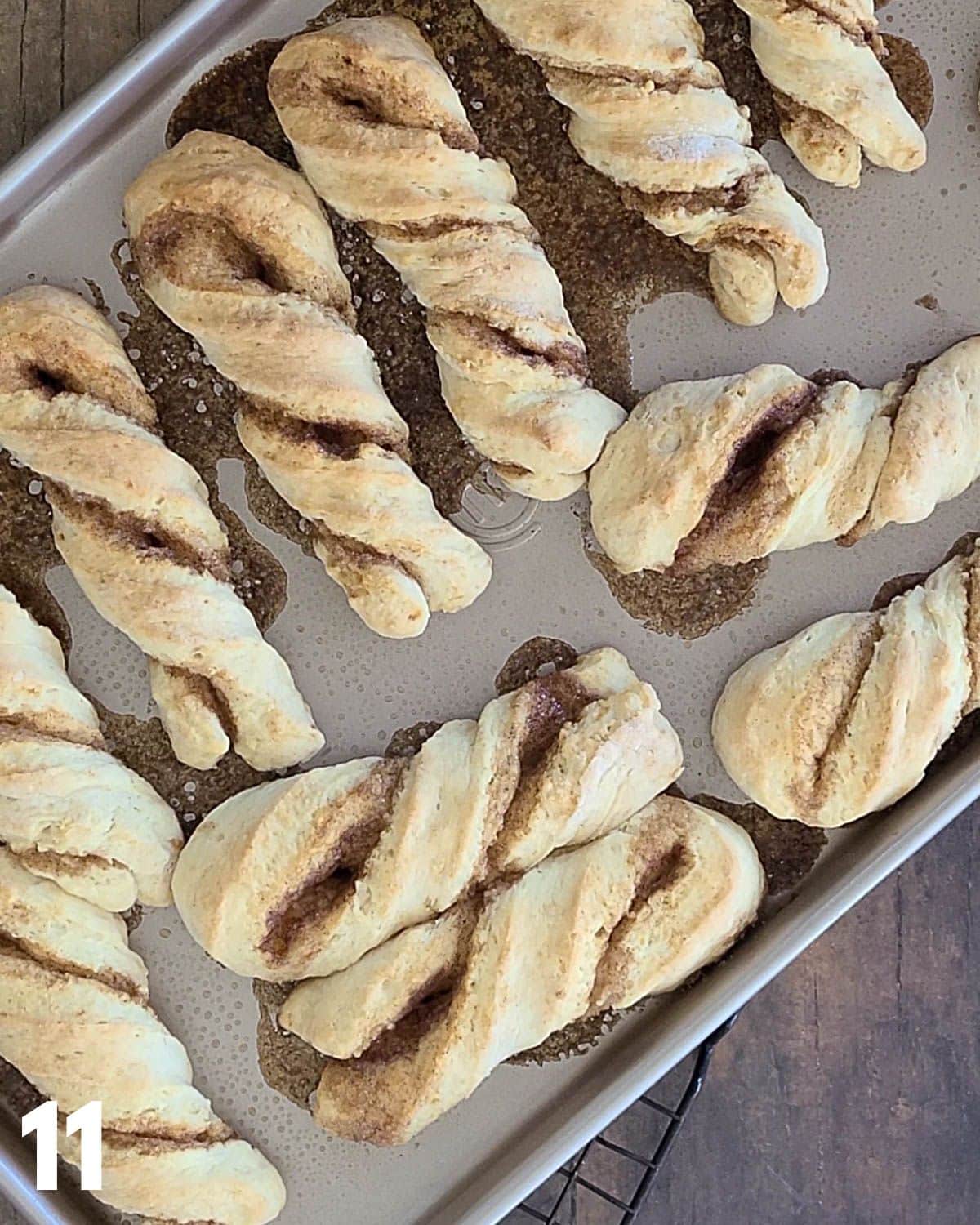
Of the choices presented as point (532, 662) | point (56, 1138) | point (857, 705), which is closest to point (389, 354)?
point (532, 662)

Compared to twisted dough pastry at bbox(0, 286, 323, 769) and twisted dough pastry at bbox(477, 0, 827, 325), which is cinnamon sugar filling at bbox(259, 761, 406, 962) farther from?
twisted dough pastry at bbox(477, 0, 827, 325)

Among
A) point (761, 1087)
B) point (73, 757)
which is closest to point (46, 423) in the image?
point (73, 757)

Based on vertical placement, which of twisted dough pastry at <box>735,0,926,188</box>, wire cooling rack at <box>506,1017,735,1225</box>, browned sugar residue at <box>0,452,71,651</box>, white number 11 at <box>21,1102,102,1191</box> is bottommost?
wire cooling rack at <box>506,1017,735,1225</box>

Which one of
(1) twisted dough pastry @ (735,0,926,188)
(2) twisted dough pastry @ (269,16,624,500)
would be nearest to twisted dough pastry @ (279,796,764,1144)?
(2) twisted dough pastry @ (269,16,624,500)

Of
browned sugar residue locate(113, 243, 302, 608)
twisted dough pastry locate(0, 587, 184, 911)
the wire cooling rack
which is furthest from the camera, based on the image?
the wire cooling rack

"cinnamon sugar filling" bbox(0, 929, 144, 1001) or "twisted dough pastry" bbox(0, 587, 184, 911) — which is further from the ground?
"twisted dough pastry" bbox(0, 587, 184, 911)
